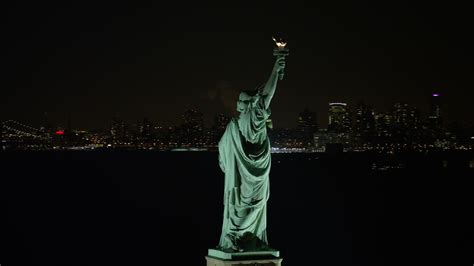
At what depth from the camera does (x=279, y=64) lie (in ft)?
34.1

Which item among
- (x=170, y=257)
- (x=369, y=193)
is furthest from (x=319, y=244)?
(x=369, y=193)

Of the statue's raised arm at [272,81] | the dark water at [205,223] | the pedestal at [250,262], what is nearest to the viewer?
the pedestal at [250,262]

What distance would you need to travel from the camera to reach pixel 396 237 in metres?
66.8

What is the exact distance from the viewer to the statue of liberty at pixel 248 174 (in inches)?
413

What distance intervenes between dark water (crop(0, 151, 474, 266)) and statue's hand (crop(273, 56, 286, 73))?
28.5 m

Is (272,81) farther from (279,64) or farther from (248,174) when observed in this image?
(248,174)

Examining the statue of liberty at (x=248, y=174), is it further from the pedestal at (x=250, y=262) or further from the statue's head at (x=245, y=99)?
the pedestal at (x=250, y=262)

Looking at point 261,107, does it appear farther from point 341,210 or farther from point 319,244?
point 341,210

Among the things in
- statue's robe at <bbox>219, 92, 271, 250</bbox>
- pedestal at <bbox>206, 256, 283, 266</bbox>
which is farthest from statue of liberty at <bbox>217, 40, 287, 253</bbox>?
pedestal at <bbox>206, 256, 283, 266</bbox>

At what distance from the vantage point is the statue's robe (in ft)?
34.4

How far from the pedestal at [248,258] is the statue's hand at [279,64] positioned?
1.65 meters

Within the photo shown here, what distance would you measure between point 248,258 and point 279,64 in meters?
1.77

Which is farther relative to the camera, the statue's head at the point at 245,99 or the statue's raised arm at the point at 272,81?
the statue's head at the point at 245,99

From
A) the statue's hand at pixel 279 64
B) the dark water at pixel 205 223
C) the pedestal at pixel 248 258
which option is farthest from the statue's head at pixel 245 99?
the dark water at pixel 205 223
